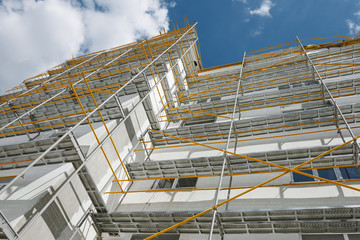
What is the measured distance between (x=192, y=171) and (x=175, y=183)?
1.12m

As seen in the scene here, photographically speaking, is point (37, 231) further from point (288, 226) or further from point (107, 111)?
point (288, 226)

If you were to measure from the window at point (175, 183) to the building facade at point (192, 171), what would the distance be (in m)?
0.04

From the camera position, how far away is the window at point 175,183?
311 inches

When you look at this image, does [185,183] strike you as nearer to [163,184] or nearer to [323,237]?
[163,184]

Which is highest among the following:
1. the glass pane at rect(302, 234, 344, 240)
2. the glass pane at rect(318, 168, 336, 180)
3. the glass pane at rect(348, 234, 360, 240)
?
the glass pane at rect(318, 168, 336, 180)

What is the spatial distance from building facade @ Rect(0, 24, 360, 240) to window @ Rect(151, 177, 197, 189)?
0.04 m

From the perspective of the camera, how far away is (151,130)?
9.51 m

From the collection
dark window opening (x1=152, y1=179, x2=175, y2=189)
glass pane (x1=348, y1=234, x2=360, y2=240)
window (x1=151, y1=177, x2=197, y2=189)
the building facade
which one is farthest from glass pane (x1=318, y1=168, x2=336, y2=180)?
dark window opening (x1=152, y1=179, x2=175, y2=189)

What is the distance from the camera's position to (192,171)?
7.18 m

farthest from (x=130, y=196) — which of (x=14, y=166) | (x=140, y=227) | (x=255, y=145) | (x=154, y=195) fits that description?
(x=255, y=145)

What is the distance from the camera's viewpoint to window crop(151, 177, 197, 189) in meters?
7.91

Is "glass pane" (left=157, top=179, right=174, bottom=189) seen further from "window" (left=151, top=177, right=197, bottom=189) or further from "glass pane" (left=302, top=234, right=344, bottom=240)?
"glass pane" (left=302, top=234, right=344, bottom=240)

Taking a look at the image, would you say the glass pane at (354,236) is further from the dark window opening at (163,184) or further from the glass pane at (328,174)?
the dark window opening at (163,184)

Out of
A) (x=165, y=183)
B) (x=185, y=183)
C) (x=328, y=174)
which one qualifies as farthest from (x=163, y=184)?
(x=328, y=174)
